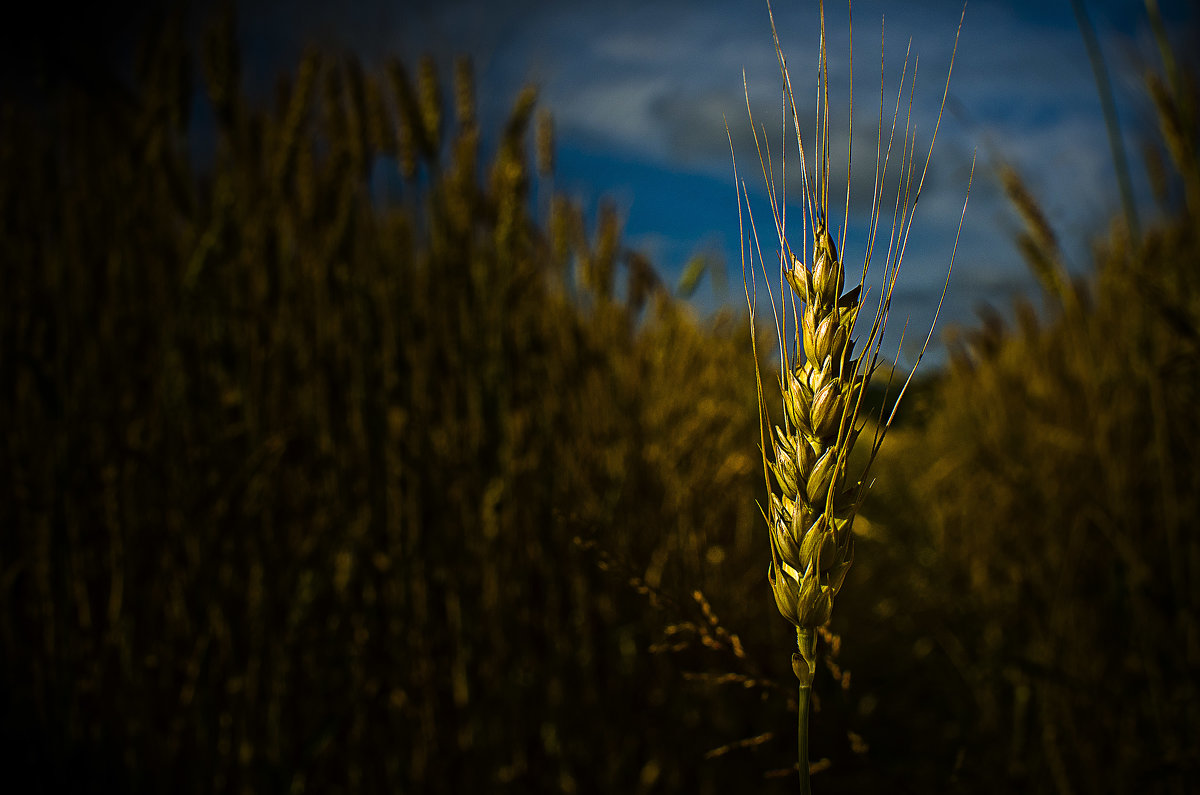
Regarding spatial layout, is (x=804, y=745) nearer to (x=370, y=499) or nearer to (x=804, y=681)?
(x=804, y=681)

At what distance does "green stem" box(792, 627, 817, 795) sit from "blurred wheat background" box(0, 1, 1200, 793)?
0.61m

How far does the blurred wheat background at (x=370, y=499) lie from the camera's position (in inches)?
40.1

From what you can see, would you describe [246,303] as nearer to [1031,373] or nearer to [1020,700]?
[1020,700]

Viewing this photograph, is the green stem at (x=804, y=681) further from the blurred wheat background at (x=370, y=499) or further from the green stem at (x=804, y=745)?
the blurred wheat background at (x=370, y=499)

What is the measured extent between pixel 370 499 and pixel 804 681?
3.30ft

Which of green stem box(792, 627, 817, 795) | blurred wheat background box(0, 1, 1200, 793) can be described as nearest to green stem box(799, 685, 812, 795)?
green stem box(792, 627, 817, 795)

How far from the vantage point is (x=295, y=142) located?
48.5 inches

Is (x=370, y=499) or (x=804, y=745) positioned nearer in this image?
(x=804, y=745)

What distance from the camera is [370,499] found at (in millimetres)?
1208

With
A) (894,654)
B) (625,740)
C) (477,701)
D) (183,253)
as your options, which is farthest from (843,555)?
(894,654)

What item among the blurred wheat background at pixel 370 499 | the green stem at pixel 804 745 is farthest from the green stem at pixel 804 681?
the blurred wheat background at pixel 370 499

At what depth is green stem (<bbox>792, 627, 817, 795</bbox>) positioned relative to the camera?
1.08 ft

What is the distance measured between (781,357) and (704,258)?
1.82 meters

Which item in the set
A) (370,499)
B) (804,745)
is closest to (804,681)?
(804,745)
